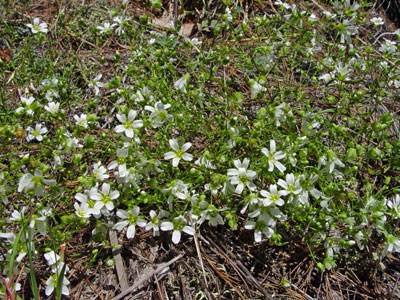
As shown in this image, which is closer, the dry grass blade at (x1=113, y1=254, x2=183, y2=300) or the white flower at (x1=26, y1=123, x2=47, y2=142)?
the dry grass blade at (x1=113, y1=254, x2=183, y2=300)

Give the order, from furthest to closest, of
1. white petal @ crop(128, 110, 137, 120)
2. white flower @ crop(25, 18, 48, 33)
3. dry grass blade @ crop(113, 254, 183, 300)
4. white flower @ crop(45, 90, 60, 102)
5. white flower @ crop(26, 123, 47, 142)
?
1. white flower @ crop(25, 18, 48, 33)
2. white flower @ crop(45, 90, 60, 102)
3. white flower @ crop(26, 123, 47, 142)
4. white petal @ crop(128, 110, 137, 120)
5. dry grass blade @ crop(113, 254, 183, 300)

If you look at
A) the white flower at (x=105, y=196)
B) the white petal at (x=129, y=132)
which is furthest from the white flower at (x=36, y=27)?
the white flower at (x=105, y=196)

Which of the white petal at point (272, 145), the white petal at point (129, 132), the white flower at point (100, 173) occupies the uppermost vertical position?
the white petal at point (272, 145)

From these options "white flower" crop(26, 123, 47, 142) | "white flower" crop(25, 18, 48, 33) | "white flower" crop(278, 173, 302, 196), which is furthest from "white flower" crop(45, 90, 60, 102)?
"white flower" crop(278, 173, 302, 196)

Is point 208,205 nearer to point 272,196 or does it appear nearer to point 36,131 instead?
point 272,196

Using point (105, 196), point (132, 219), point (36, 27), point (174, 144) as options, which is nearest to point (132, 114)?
point (174, 144)

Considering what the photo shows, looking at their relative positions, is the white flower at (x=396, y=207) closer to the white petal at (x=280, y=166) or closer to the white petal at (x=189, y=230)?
the white petal at (x=280, y=166)

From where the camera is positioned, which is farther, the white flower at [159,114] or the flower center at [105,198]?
the white flower at [159,114]

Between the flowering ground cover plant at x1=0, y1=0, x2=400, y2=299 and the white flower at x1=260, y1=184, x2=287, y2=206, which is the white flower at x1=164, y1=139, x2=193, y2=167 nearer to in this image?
the flowering ground cover plant at x1=0, y1=0, x2=400, y2=299
